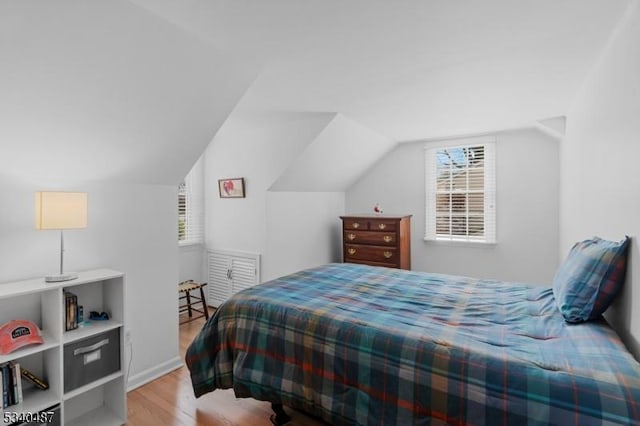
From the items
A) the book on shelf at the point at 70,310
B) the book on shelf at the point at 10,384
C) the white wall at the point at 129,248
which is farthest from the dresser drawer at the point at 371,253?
the book on shelf at the point at 10,384

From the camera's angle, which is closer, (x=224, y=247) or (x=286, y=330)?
(x=286, y=330)

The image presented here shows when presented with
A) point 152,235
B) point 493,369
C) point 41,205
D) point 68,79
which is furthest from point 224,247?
point 493,369

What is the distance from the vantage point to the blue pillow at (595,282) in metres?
1.46

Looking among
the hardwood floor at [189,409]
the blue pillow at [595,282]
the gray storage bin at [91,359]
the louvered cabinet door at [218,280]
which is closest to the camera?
the blue pillow at [595,282]

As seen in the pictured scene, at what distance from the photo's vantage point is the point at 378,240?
4.13 meters

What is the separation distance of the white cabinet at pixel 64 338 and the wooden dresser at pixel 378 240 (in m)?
2.81

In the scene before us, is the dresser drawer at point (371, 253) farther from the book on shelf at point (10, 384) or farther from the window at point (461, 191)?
the book on shelf at point (10, 384)

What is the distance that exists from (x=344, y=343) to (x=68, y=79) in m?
1.89

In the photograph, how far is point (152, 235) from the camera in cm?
258

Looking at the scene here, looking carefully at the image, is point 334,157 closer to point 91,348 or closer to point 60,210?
point 60,210

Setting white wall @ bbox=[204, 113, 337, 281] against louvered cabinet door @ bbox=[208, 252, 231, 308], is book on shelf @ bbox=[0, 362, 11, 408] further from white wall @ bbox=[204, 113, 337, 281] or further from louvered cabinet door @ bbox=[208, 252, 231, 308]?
louvered cabinet door @ bbox=[208, 252, 231, 308]

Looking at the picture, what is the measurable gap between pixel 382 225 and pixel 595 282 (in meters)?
2.66

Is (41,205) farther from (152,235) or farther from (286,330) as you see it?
(286,330)

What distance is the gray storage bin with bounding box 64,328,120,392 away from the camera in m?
1.85
